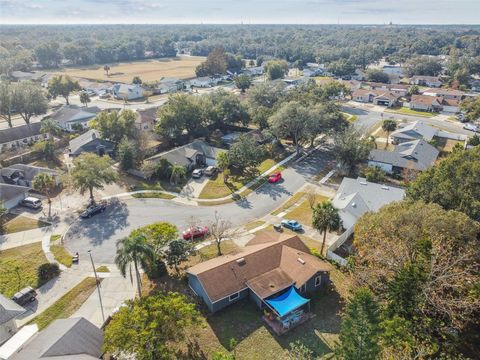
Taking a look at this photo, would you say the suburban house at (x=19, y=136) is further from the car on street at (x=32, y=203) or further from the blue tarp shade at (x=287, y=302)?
the blue tarp shade at (x=287, y=302)

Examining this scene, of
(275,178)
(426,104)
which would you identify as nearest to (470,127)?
(426,104)

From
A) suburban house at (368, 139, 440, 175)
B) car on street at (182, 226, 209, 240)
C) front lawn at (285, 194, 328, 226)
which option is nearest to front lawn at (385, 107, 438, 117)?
suburban house at (368, 139, 440, 175)

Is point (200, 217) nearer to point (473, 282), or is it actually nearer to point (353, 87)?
point (473, 282)

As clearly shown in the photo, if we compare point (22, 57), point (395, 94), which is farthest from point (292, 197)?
point (22, 57)

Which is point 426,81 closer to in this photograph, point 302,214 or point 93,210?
point 302,214

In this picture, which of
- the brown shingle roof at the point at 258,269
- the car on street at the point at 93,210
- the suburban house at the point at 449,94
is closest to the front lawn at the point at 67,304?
the brown shingle roof at the point at 258,269
